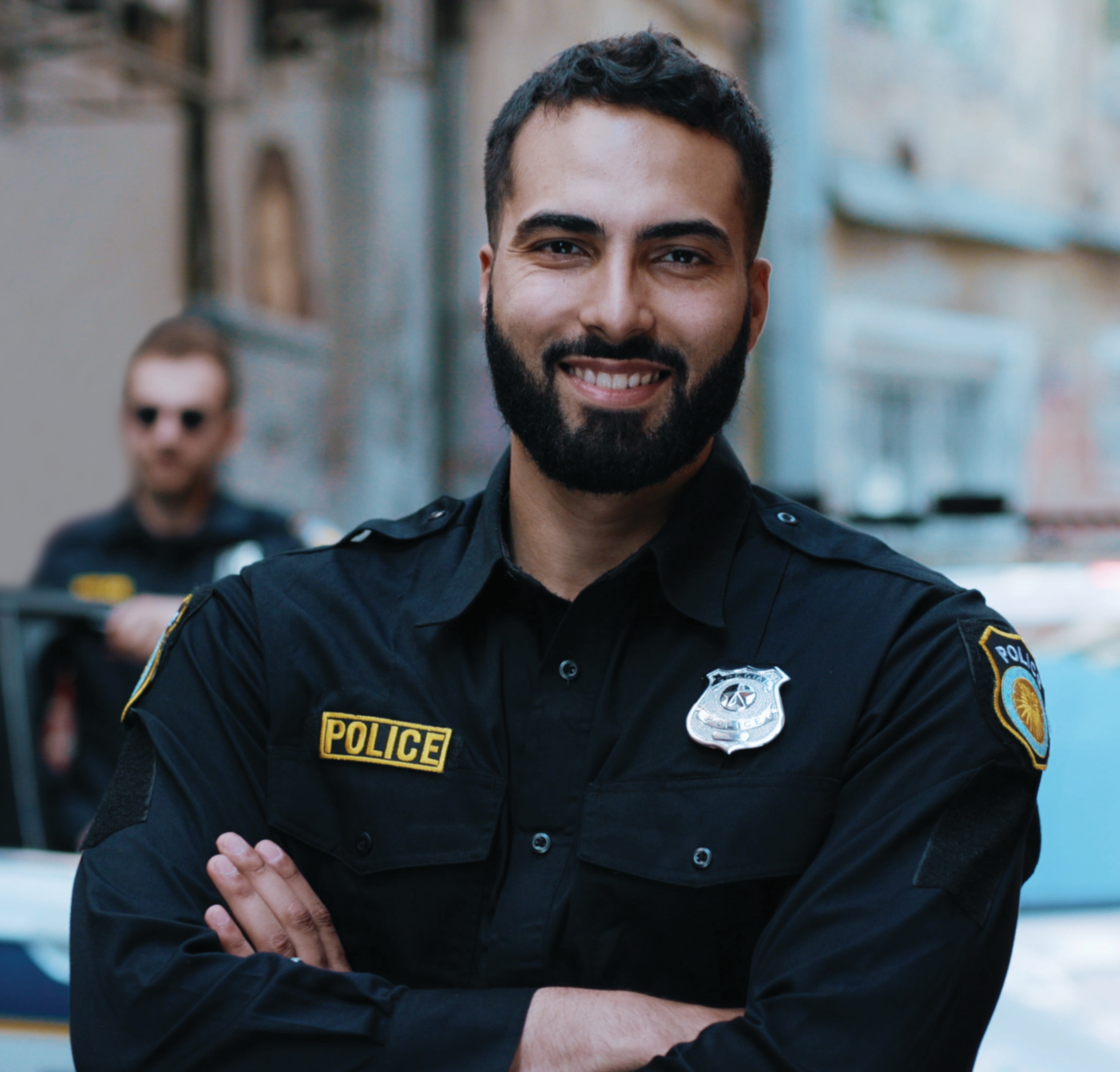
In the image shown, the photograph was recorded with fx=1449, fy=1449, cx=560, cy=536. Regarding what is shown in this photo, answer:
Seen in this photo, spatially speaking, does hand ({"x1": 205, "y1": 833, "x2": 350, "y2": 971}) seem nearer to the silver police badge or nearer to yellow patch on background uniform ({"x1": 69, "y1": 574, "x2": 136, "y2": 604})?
the silver police badge

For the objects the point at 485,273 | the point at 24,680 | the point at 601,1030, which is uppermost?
the point at 485,273

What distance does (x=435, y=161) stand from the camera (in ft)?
25.0

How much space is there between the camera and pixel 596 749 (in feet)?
5.37

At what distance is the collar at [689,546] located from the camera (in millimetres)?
1693

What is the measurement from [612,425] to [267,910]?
0.67m

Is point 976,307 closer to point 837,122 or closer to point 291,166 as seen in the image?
point 837,122

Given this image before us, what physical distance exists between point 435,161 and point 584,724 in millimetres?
6393

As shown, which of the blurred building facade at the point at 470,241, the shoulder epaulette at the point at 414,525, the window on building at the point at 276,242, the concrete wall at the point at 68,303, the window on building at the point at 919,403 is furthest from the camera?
the window on building at the point at 919,403

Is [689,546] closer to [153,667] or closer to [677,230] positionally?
[677,230]

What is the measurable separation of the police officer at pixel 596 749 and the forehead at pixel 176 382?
1.69 metres

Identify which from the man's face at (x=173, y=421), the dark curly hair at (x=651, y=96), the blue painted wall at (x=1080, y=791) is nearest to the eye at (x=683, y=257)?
the dark curly hair at (x=651, y=96)

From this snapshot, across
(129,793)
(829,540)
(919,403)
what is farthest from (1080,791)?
(919,403)

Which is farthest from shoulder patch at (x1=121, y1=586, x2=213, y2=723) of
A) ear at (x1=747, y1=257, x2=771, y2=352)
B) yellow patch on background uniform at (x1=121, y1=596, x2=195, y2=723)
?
ear at (x1=747, y1=257, x2=771, y2=352)

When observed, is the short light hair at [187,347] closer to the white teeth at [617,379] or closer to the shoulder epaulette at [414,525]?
the shoulder epaulette at [414,525]
